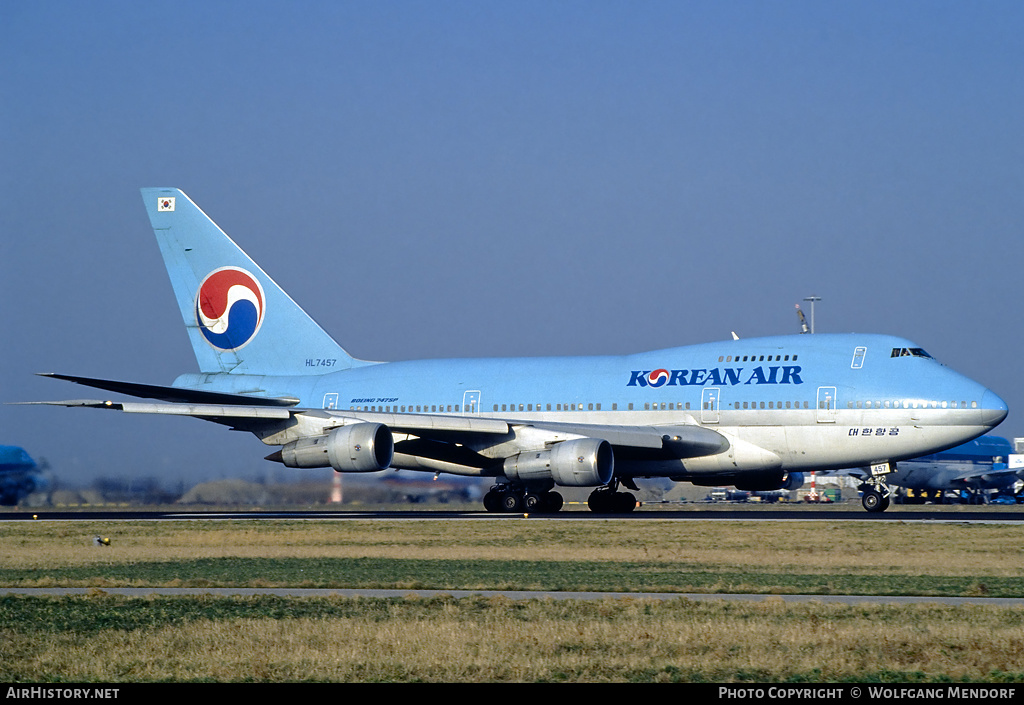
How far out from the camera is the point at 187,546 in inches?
1043

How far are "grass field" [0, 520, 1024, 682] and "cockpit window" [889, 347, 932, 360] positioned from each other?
34.4 feet

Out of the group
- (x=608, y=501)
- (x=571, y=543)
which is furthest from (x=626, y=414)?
(x=571, y=543)

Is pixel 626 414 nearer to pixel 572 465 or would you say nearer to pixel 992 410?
pixel 572 465

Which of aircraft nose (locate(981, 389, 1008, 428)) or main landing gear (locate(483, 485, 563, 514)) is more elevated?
aircraft nose (locate(981, 389, 1008, 428))

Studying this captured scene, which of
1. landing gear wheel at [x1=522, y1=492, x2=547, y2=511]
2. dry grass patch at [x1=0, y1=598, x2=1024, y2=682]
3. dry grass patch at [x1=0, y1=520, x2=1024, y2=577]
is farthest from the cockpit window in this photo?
dry grass patch at [x1=0, y1=598, x2=1024, y2=682]

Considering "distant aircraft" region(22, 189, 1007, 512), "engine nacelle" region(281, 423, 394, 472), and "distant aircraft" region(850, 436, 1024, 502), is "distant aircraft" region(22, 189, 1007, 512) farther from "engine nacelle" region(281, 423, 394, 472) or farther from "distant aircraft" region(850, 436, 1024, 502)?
"distant aircraft" region(850, 436, 1024, 502)

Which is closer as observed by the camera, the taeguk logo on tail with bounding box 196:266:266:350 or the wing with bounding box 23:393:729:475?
the wing with bounding box 23:393:729:475

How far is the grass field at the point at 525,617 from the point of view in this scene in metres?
11.5

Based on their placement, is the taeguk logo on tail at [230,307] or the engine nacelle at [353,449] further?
the taeguk logo on tail at [230,307]

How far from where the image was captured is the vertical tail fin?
45.3 metres

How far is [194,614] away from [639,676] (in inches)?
246

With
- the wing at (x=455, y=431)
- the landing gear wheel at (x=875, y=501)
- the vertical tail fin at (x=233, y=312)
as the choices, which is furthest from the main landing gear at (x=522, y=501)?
the landing gear wheel at (x=875, y=501)

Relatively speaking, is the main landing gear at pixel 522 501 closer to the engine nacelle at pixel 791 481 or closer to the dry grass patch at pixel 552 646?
the engine nacelle at pixel 791 481

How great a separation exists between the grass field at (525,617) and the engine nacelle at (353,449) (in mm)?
8874
